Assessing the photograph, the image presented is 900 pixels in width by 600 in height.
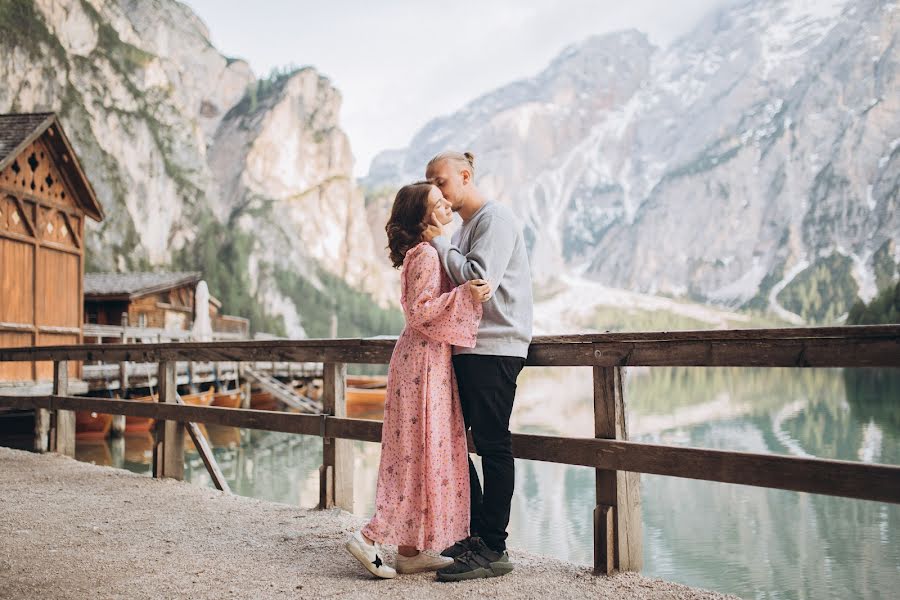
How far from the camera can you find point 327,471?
4871 mm

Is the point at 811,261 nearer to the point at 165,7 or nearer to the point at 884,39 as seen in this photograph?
the point at 884,39

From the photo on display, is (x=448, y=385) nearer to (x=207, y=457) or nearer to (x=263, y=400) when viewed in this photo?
(x=207, y=457)

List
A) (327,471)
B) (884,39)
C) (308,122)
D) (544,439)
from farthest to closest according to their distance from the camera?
(884,39)
(308,122)
(327,471)
(544,439)

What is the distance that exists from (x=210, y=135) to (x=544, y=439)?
3571 inches

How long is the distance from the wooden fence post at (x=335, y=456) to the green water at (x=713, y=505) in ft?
6.09

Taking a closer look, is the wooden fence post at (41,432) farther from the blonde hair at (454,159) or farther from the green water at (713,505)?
the blonde hair at (454,159)

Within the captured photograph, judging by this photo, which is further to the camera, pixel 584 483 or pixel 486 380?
pixel 584 483

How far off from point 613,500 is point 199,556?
203 cm

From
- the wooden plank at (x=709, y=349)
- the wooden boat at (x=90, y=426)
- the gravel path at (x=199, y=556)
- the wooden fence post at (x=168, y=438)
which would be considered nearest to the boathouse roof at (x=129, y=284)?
the wooden boat at (x=90, y=426)

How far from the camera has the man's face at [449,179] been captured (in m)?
3.49

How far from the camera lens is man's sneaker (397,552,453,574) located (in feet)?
11.4

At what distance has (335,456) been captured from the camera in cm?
480

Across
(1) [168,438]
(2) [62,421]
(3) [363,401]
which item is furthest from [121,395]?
(1) [168,438]

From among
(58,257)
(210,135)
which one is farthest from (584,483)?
(210,135)
